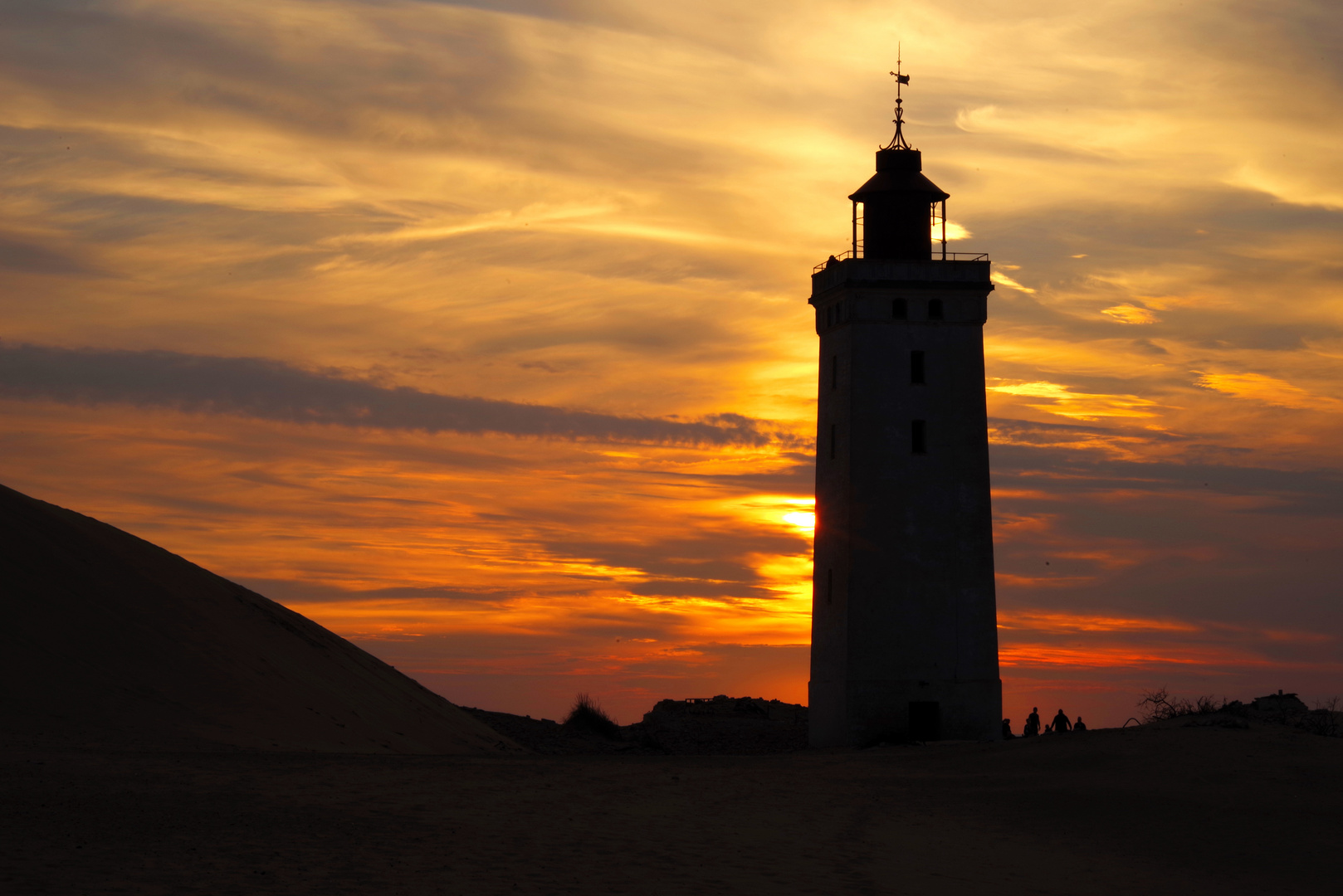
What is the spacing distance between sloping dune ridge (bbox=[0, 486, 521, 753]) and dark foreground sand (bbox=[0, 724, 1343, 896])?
3233mm

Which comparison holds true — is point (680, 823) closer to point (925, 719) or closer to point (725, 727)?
point (925, 719)

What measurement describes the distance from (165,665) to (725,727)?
25999mm

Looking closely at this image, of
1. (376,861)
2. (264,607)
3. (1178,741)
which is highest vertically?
(264,607)

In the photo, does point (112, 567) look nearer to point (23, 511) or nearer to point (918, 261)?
point (23, 511)

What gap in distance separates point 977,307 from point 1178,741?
1747 cm

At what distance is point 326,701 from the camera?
3459cm

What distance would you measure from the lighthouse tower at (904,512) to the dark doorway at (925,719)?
43 millimetres

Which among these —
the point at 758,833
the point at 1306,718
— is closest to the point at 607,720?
A: the point at 1306,718

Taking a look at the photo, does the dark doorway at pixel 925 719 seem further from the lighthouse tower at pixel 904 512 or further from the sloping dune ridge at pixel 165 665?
the sloping dune ridge at pixel 165 665

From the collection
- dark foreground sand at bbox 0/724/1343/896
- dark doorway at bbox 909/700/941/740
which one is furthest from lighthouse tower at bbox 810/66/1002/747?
dark foreground sand at bbox 0/724/1343/896

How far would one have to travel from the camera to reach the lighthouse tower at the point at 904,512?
4069cm

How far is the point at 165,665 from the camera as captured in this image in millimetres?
32156

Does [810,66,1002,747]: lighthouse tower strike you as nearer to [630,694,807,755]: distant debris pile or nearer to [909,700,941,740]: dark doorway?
[909,700,941,740]: dark doorway

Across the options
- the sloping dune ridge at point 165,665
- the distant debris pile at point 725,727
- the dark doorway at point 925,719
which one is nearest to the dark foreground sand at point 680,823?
the sloping dune ridge at point 165,665
